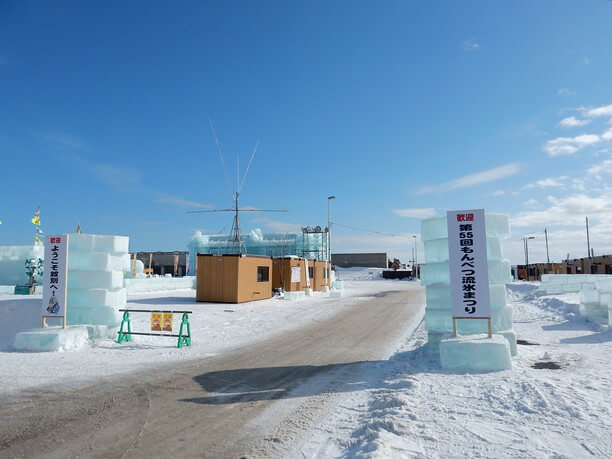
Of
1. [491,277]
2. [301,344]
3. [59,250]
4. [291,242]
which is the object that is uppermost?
[291,242]

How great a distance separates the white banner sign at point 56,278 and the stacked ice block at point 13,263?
23.8m

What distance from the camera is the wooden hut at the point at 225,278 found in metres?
23.9

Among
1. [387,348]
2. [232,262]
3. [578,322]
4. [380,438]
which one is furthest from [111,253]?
[578,322]

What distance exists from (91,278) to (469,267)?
976 centimetres

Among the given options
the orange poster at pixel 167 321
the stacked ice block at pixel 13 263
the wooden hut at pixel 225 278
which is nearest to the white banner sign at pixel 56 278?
the orange poster at pixel 167 321

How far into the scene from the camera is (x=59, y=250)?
1101 centimetres

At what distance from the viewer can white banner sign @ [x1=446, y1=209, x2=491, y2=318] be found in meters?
8.20

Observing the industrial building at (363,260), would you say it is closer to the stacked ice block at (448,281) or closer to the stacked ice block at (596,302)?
the stacked ice block at (596,302)

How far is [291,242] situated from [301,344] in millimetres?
54351

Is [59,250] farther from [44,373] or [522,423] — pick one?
[522,423]

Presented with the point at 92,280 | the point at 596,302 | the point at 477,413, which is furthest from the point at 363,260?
the point at 477,413

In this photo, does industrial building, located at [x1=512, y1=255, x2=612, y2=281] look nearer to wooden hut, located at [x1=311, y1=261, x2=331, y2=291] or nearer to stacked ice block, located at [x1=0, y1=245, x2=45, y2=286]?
wooden hut, located at [x1=311, y1=261, x2=331, y2=291]

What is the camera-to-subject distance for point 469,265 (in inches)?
326

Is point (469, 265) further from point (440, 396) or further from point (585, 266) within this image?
point (585, 266)
